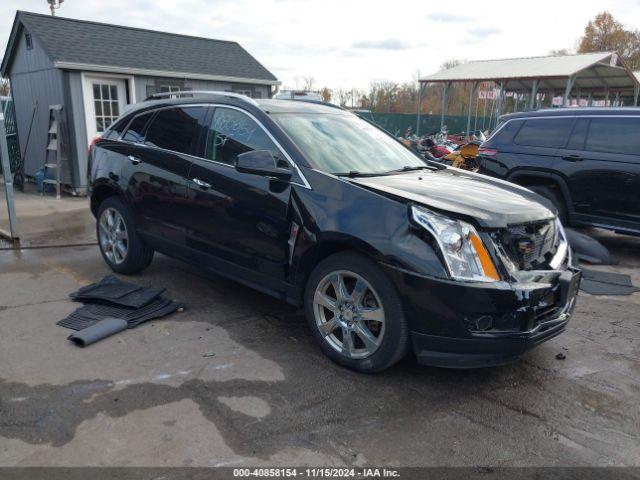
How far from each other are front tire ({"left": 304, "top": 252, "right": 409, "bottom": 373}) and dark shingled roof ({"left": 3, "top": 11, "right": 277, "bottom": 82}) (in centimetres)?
942

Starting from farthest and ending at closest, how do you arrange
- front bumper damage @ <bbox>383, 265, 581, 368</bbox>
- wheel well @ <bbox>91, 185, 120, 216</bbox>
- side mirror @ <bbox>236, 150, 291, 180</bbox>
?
wheel well @ <bbox>91, 185, 120, 216</bbox> < side mirror @ <bbox>236, 150, 291, 180</bbox> < front bumper damage @ <bbox>383, 265, 581, 368</bbox>

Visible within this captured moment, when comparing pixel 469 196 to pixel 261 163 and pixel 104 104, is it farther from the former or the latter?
pixel 104 104

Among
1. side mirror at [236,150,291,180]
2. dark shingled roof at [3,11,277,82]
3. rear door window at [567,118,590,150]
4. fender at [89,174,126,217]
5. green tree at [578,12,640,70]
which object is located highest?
green tree at [578,12,640,70]

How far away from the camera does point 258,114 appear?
13.5 ft

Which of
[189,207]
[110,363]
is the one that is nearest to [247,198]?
[189,207]

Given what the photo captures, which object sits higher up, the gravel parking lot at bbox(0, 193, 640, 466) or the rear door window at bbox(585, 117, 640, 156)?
the rear door window at bbox(585, 117, 640, 156)

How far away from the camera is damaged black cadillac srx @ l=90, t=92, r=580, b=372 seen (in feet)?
10.0

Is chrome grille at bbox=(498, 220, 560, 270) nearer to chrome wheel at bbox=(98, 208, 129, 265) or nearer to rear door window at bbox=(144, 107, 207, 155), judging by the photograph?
rear door window at bbox=(144, 107, 207, 155)

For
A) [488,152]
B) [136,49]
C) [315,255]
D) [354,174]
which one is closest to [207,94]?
[354,174]

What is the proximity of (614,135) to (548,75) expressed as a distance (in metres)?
14.6

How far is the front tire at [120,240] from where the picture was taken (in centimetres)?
525

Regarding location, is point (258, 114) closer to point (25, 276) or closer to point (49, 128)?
point (25, 276)

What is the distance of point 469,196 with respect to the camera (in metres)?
3.53

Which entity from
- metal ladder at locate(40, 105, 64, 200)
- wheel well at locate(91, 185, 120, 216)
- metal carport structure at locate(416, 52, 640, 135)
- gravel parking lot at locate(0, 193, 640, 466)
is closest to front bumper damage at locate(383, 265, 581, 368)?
gravel parking lot at locate(0, 193, 640, 466)
